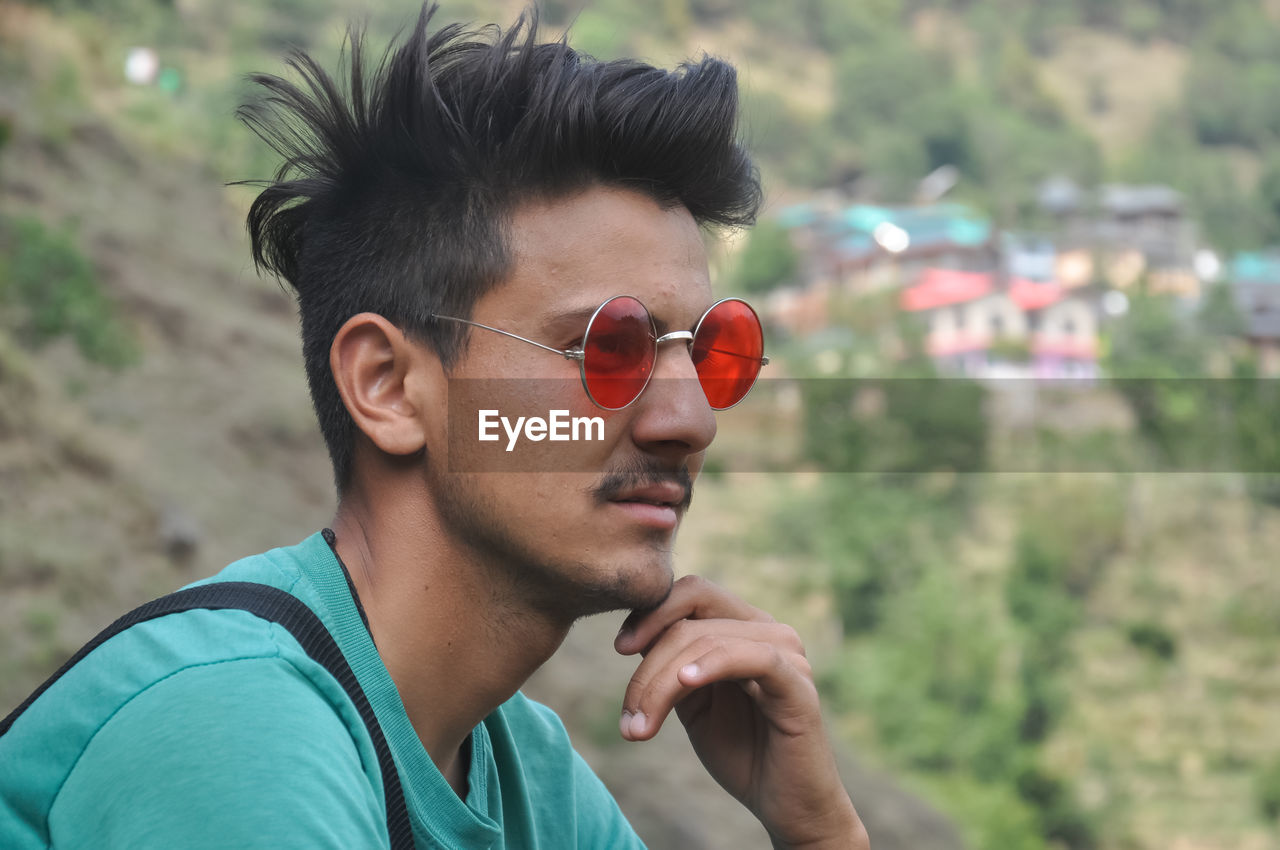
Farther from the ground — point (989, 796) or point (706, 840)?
point (706, 840)

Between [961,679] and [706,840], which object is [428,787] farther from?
[961,679]

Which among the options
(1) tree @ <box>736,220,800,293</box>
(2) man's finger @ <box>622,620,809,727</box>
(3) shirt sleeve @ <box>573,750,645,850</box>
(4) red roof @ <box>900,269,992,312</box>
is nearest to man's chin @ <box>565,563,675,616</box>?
(2) man's finger @ <box>622,620,809,727</box>

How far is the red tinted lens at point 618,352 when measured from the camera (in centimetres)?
155

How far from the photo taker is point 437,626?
1.53 meters

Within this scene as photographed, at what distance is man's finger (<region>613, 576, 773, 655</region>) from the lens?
5.56 feet

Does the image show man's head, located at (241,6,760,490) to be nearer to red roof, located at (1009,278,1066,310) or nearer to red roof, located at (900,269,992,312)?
red roof, located at (900,269,992,312)

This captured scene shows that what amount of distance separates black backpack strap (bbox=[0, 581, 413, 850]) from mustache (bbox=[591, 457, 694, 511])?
0.37 m

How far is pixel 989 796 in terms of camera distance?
26.0 metres

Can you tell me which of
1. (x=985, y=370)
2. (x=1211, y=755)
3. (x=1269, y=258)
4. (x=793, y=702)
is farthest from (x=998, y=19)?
(x=793, y=702)

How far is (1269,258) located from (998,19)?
25.8m

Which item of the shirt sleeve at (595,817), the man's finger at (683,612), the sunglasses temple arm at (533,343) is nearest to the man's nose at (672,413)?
the sunglasses temple arm at (533,343)

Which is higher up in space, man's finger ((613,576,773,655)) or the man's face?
the man's face

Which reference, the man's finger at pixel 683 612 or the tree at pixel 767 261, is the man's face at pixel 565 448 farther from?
the tree at pixel 767 261

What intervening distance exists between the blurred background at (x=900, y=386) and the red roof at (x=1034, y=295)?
0.51 ft
